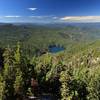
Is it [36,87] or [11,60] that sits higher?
[11,60]

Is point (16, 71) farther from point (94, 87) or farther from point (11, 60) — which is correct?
point (94, 87)

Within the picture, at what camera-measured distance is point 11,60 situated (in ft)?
263

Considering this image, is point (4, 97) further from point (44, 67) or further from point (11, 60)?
point (44, 67)

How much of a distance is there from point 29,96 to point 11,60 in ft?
38.3

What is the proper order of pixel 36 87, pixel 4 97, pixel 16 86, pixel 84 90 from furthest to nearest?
pixel 36 87
pixel 84 90
pixel 16 86
pixel 4 97

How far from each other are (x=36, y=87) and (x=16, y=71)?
11.0m

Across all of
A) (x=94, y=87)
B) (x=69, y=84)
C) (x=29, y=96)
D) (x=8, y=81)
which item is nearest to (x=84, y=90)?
(x=94, y=87)

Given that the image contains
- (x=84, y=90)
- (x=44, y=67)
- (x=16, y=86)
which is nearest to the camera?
(x=16, y=86)

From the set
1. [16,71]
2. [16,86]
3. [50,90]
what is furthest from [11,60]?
[50,90]

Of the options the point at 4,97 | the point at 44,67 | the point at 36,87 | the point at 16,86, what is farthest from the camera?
the point at 44,67

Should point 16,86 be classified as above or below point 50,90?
above

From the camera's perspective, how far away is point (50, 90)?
89.8m

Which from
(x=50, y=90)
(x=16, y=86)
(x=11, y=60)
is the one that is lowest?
(x=50, y=90)

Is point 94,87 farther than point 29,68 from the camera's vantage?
No
